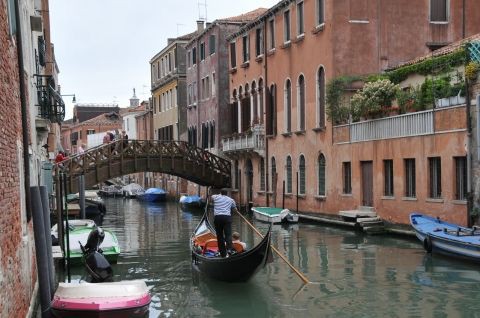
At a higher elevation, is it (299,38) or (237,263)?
(299,38)

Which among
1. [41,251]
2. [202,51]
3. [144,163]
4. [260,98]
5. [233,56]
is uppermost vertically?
[202,51]

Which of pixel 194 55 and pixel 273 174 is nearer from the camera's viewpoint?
pixel 273 174

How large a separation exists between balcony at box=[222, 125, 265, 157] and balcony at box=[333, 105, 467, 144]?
5.41 meters

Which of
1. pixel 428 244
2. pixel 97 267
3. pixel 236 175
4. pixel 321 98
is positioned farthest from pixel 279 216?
pixel 97 267

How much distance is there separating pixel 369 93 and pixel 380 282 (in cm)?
690

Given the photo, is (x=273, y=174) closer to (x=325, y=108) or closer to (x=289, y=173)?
(x=289, y=173)

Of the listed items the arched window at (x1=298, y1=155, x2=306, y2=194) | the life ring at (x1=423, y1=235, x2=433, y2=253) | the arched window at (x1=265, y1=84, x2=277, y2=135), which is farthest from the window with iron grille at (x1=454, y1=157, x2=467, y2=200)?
the arched window at (x1=265, y1=84, x2=277, y2=135)

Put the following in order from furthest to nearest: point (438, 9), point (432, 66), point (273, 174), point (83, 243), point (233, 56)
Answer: point (233, 56)
point (273, 174)
point (438, 9)
point (432, 66)
point (83, 243)

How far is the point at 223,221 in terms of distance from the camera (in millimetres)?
9477

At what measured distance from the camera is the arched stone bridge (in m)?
21.9

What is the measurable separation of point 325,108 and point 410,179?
12.7 ft

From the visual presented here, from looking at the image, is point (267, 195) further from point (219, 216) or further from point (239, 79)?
point (219, 216)

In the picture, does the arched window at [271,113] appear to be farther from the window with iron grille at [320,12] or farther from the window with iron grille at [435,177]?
the window with iron grille at [435,177]

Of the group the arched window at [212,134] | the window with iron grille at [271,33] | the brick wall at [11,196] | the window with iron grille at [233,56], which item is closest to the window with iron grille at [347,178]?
the window with iron grille at [271,33]
